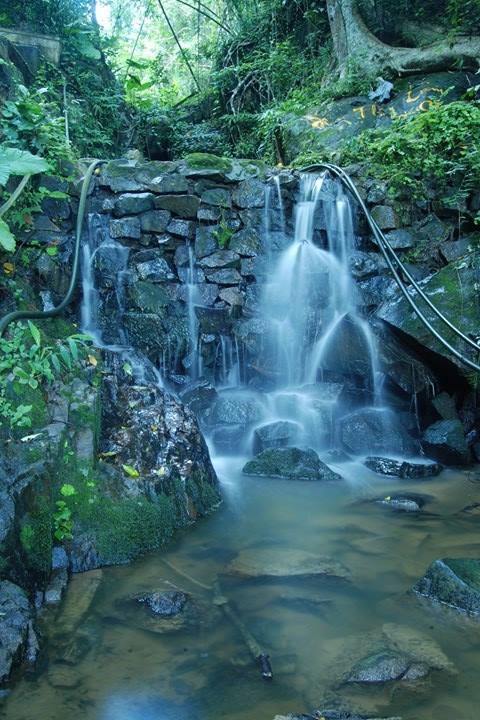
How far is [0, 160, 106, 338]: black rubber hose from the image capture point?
497 cm

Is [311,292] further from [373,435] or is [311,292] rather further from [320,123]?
[320,123]

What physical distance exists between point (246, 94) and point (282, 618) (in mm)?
12996

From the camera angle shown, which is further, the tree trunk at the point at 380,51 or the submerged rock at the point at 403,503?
the tree trunk at the point at 380,51

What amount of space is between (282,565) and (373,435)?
10.7 ft

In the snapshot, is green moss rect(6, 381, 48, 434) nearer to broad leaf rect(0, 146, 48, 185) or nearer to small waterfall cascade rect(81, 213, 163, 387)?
broad leaf rect(0, 146, 48, 185)

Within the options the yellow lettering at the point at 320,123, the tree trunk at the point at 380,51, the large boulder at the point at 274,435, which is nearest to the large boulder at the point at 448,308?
the large boulder at the point at 274,435

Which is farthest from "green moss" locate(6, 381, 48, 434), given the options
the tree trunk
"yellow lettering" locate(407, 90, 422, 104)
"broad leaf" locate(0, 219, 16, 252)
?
the tree trunk

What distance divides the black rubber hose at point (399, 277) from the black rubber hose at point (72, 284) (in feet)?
10.5

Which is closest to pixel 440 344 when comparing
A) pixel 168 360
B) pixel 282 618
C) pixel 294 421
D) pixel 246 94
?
pixel 294 421

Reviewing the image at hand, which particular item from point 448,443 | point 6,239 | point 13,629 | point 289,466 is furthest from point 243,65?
point 13,629

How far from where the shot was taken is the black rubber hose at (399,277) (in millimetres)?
6250

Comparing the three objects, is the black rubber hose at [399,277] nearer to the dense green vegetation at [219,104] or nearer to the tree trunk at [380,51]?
the dense green vegetation at [219,104]

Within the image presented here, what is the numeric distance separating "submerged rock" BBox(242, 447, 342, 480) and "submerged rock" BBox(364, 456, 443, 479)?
1.82 ft

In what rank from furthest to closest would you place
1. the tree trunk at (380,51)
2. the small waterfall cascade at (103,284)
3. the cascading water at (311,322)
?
the tree trunk at (380,51)
the small waterfall cascade at (103,284)
the cascading water at (311,322)
